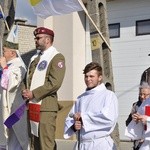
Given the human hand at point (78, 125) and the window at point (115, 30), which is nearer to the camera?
the human hand at point (78, 125)

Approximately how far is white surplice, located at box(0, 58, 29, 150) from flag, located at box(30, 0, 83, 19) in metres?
0.73

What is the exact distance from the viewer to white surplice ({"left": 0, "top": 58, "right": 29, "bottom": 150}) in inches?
240

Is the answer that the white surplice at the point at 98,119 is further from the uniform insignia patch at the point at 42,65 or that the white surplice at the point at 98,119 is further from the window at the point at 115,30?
the window at the point at 115,30

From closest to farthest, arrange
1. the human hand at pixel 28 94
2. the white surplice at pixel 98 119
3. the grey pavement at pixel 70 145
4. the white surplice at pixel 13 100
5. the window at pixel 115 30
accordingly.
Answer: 1. the white surplice at pixel 98 119
2. the human hand at pixel 28 94
3. the white surplice at pixel 13 100
4. the grey pavement at pixel 70 145
5. the window at pixel 115 30

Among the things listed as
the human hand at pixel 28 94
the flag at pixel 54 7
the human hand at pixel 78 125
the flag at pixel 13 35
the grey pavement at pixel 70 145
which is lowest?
the grey pavement at pixel 70 145

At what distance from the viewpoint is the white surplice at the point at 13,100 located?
6.09m

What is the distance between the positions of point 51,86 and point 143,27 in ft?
19.1

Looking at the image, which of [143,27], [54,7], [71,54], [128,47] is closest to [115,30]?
[128,47]

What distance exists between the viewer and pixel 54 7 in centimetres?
626

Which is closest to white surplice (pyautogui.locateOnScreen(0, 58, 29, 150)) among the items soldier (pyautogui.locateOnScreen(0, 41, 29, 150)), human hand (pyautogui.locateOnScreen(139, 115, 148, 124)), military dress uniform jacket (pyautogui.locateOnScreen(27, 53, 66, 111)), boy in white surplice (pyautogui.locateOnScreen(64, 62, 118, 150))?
soldier (pyautogui.locateOnScreen(0, 41, 29, 150))

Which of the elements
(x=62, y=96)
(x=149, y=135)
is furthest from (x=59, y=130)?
(x=149, y=135)

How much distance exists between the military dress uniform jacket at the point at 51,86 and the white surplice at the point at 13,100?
579mm

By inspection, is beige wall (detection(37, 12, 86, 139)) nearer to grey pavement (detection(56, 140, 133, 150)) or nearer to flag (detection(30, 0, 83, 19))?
grey pavement (detection(56, 140, 133, 150))

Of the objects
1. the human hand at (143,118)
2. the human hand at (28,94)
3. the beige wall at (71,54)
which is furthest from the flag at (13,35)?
the beige wall at (71,54)
